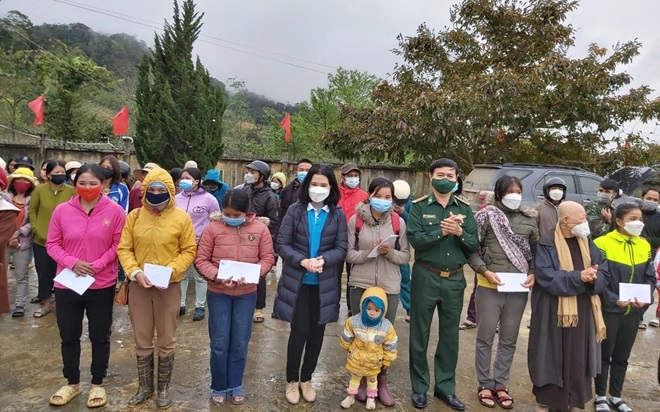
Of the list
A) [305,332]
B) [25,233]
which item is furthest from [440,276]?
[25,233]

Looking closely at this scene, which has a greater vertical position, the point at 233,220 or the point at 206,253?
the point at 233,220

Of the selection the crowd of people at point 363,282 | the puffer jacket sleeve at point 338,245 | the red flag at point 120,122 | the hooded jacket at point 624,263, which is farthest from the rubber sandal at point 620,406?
the red flag at point 120,122

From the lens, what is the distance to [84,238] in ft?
10.0

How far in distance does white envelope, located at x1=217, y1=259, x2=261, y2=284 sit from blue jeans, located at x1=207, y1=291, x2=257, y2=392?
7.9 inches

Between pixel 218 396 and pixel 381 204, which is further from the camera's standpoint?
pixel 381 204

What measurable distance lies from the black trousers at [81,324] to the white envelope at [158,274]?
1.44 ft

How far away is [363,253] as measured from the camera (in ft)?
11.0

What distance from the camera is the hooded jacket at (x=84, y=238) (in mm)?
3045

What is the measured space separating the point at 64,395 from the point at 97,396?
0.23 metres

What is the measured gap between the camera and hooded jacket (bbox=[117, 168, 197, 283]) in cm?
305

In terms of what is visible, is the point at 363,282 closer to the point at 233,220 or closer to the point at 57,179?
the point at 233,220

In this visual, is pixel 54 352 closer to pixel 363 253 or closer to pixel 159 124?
pixel 363 253

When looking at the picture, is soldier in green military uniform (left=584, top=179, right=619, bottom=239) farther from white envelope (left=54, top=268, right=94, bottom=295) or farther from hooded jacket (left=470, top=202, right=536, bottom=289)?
white envelope (left=54, top=268, right=94, bottom=295)

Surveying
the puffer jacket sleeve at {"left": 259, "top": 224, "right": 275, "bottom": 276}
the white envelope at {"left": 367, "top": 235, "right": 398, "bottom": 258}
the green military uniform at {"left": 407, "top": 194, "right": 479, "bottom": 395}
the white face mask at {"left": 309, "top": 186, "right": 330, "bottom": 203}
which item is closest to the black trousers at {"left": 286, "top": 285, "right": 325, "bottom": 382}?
the puffer jacket sleeve at {"left": 259, "top": 224, "right": 275, "bottom": 276}
